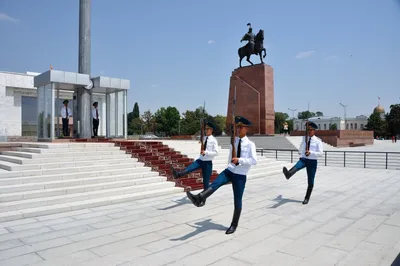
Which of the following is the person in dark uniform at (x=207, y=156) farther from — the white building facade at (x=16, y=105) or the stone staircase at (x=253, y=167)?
the white building facade at (x=16, y=105)

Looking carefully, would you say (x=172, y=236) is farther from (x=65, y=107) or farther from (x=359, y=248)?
(x=65, y=107)

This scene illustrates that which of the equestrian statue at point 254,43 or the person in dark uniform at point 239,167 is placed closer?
the person in dark uniform at point 239,167

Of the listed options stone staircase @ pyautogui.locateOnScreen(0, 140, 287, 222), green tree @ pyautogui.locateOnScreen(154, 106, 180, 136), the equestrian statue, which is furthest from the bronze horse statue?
green tree @ pyautogui.locateOnScreen(154, 106, 180, 136)

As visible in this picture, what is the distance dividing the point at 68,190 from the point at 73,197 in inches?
13.6

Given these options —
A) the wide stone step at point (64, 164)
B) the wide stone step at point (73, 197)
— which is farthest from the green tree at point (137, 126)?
the wide stone step at point (73, 197)

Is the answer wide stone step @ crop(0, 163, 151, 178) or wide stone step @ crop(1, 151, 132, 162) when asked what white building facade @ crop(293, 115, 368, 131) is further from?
wide stone step @ crop(0, 163, 151, 178)

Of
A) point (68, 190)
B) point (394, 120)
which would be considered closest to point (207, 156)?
point (68, 190)

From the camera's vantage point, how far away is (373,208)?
6.63m

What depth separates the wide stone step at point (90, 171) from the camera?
723cm

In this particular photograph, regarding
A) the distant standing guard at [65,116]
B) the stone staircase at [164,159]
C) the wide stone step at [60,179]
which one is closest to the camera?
the wide stone step at [60,179]

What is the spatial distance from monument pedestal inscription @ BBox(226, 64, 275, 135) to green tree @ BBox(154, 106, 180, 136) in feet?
113

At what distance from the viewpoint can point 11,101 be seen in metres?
22.6

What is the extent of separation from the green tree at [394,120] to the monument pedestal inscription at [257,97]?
54.7 metres

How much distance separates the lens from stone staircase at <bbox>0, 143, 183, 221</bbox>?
6332 mm
